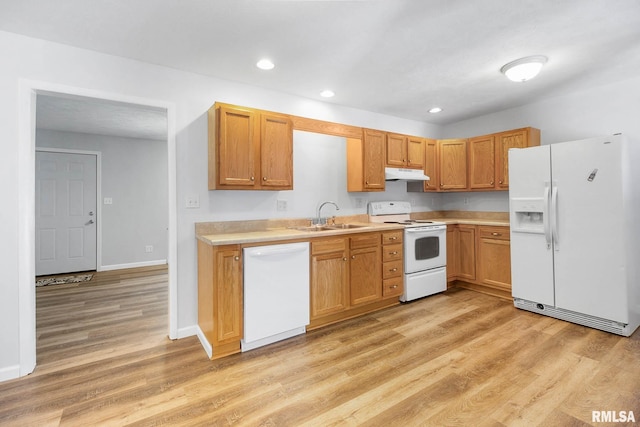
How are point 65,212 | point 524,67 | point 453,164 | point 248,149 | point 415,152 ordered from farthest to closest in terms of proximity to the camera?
point 65,212, point 453,164, point 415,152, point 248,149, point 524,67

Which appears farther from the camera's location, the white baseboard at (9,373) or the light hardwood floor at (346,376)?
the white baseboard at (9,373)

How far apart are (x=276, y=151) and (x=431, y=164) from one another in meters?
2.53

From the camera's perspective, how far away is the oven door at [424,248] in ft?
11.4

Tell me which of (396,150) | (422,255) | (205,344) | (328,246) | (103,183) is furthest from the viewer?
(103,183)

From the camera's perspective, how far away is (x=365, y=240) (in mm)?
3121

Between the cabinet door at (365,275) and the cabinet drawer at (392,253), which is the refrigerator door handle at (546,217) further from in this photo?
the cabinet door at (365,275)

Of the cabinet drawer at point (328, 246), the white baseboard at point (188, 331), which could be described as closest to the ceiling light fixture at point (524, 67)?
the cabinet drawer at point (328, 246)

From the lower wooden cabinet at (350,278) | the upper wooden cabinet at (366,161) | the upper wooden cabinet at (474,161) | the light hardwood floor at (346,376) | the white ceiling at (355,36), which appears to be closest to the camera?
the light hardwood floor at (346,376)

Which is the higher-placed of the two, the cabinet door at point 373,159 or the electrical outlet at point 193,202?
the cabinet door at point 373,159

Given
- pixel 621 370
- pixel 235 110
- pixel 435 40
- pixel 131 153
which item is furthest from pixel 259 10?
pixel 131 153

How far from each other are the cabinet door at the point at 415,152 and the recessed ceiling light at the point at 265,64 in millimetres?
2179

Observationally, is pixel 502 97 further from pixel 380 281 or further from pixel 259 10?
pixel 259 10

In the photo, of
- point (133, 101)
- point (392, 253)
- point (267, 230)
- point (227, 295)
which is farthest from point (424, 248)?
point (133, 101)

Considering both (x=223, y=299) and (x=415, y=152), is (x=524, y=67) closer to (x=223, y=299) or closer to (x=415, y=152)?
(x=415, y=152)
